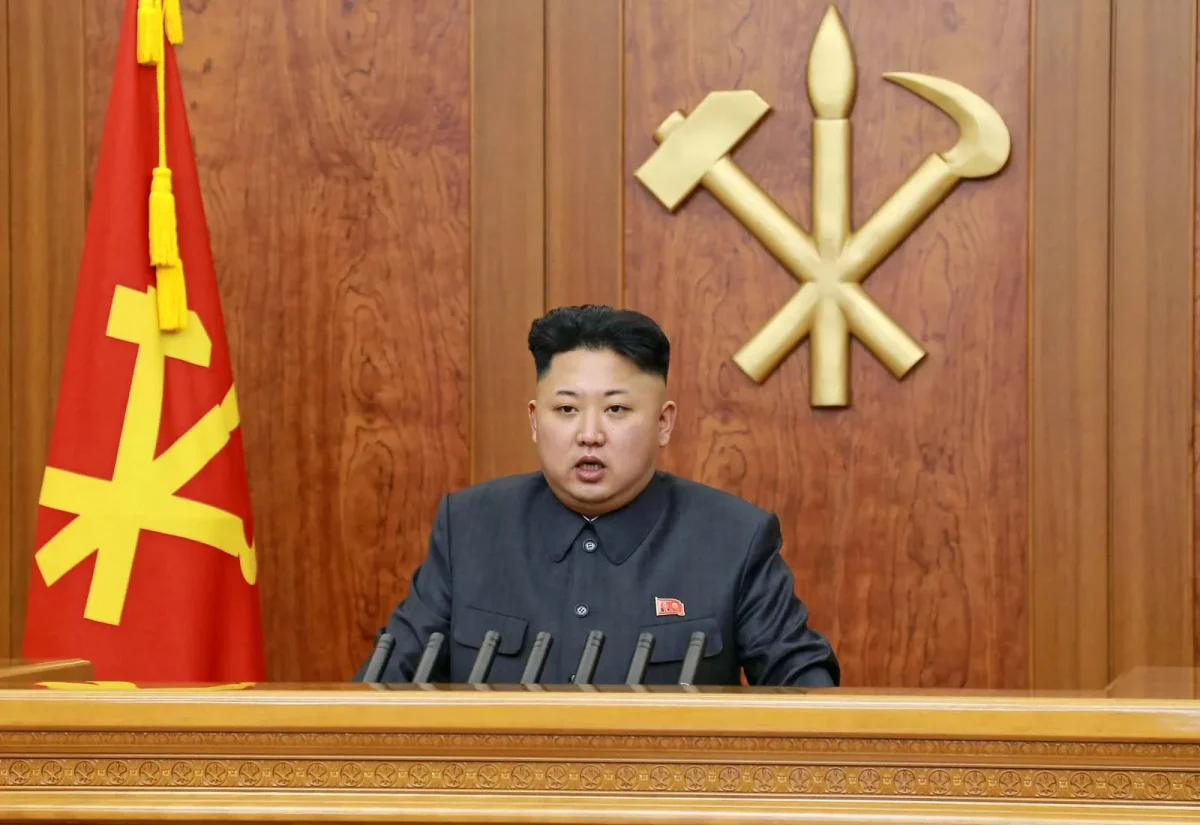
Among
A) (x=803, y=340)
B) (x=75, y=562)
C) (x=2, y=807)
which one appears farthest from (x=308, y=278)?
(x=2, y=807)

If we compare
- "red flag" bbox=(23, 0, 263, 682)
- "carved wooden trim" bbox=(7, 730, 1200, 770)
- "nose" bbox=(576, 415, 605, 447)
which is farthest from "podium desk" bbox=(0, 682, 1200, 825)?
"red flag" bbox=(23, 0, 263, 682)

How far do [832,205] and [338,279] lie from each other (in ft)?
3.87

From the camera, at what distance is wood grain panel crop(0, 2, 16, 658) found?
3.45 meters

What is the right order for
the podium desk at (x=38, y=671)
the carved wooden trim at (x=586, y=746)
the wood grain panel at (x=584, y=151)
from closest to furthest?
the carved wooden trim at (x=586, y=746), the podium desk at (x=38, y=671), the wood grain panel at (x=584, y=151)

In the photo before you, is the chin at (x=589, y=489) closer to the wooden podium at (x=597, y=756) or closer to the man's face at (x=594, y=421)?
the man's face at (x=594, y=421)

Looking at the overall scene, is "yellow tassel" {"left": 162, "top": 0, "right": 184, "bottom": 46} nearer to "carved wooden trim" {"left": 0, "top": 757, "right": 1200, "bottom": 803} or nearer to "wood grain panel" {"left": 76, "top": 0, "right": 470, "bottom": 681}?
"wood grain panel" {"left": 76, "top": 0, "right": 470, "bottom": 681}

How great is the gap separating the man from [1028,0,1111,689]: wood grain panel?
1.10 metres

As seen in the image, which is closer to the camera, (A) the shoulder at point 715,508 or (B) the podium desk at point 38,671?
(B) the podium desk at point 38,671

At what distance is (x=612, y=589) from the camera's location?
2287 mm

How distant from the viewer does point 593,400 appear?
2.24 meters

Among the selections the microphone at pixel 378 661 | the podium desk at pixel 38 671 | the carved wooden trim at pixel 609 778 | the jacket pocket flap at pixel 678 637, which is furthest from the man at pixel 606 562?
the carved wooden trim at pixel 609 778

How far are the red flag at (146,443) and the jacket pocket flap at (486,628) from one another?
34.1 inches

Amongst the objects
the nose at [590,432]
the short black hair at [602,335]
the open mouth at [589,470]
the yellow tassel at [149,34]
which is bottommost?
the open mouth at [589,470]

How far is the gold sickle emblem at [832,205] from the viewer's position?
3193mm
